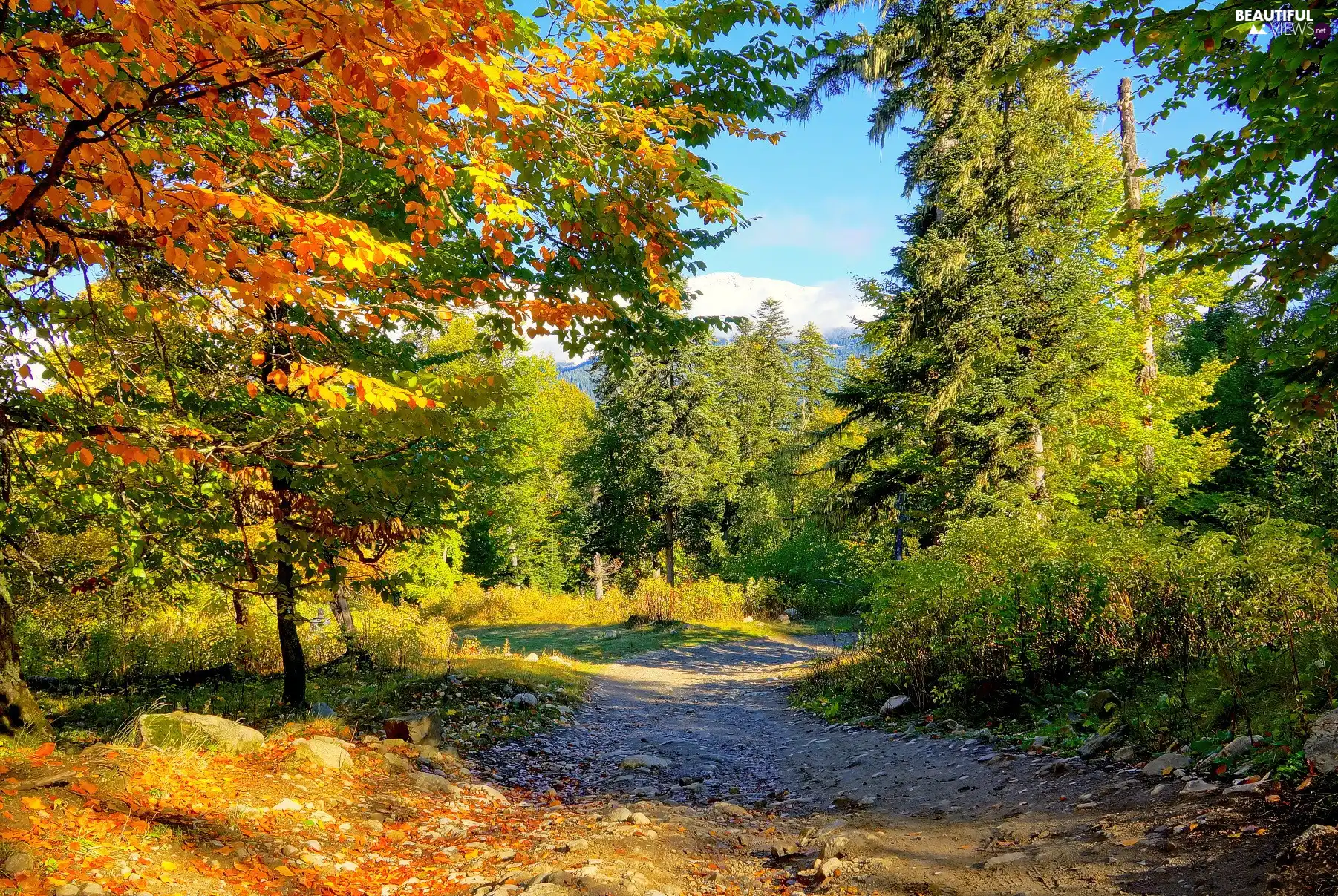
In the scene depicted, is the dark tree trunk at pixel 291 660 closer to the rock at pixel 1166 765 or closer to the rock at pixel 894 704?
the rock at pixel 894 704

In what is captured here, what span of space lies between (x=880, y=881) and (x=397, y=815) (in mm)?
3844

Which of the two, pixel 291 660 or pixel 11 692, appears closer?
pixel 11 692

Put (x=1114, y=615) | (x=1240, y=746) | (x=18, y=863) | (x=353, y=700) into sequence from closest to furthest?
(x=18, y=863) → (x=1240, y=746) → (x=1114, y=615) → (x=353, y=700)

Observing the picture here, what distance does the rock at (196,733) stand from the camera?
5.74 m

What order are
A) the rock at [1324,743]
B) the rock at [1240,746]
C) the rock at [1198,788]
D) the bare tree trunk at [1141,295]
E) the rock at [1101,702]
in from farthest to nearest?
the bare tree trunk at [1141,295], the rock at [1101,702], the rock at [1240,746], the rock at [1198,788], the rock at [1324,743]

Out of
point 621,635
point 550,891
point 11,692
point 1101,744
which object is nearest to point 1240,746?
point 1101,744

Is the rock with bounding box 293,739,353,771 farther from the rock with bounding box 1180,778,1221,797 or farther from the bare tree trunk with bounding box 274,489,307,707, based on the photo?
the rock with bounding box 1180,778,1221,797

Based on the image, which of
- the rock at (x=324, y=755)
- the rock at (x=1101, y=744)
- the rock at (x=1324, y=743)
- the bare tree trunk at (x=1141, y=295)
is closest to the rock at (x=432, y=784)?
the rock at (x=324, y=755)

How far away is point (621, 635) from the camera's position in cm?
2492

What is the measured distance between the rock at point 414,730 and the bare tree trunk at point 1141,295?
14514 millimetres

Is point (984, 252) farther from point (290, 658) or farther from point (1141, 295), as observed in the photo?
point (290, 658)

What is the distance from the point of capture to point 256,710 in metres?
8.38

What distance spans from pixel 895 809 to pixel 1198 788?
2269 millimetres

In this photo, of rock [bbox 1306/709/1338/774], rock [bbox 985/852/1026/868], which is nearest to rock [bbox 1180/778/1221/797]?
rock [bbox 1306/709/1338/774]
